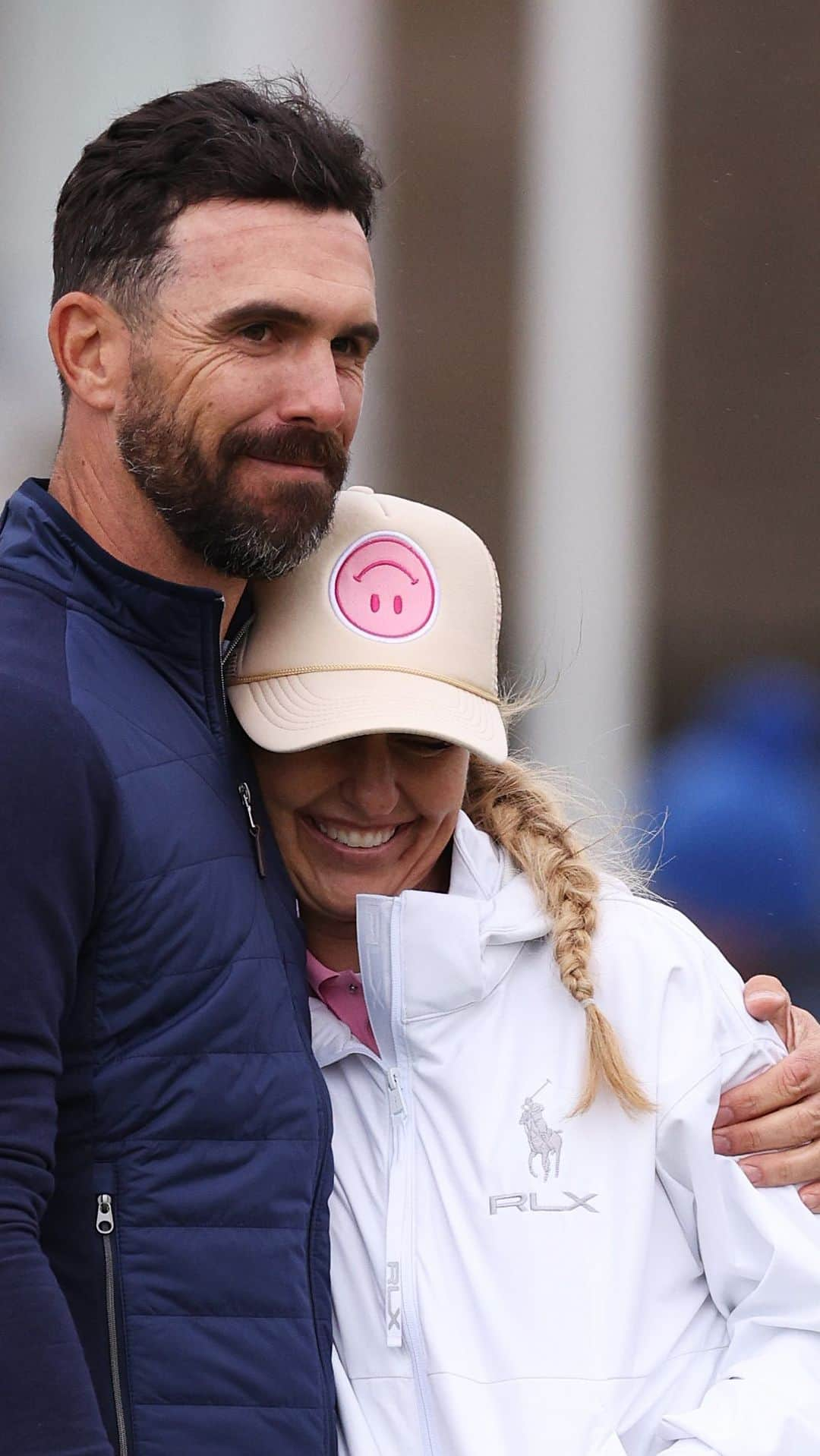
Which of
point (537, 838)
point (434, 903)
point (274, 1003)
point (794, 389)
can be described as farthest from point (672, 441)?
point (274, 1003)

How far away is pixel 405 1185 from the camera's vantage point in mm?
1864

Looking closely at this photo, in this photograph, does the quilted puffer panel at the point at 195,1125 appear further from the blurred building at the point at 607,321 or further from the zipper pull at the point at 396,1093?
the blurred building at the point at 607,321

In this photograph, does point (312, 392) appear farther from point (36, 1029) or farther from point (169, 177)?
point (36, 1029)

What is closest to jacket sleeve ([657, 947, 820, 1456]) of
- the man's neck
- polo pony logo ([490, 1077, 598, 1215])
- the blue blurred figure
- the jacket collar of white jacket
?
polo pony logo ([490, 1077, 598, 1215])

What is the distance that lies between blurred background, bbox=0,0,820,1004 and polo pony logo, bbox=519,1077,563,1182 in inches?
67.1

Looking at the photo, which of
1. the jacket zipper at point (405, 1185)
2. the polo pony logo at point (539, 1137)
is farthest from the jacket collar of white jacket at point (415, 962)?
the polo pony logo at point (539, 1137)

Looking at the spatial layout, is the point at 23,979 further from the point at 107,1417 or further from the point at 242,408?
the point at 242,408

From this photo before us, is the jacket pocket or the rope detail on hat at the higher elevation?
the rope detail on hat

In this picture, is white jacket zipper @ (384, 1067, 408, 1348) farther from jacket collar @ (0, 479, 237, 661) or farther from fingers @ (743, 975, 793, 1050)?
jacket collar @ (0, 479, 237, 661)

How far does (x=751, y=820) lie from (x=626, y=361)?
37.3 inches

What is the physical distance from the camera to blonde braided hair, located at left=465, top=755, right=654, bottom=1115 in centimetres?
189

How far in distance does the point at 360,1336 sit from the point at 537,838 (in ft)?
1.95

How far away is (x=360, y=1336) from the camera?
183 cm

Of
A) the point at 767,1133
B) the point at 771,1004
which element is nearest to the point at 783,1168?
the point at 767,1133
